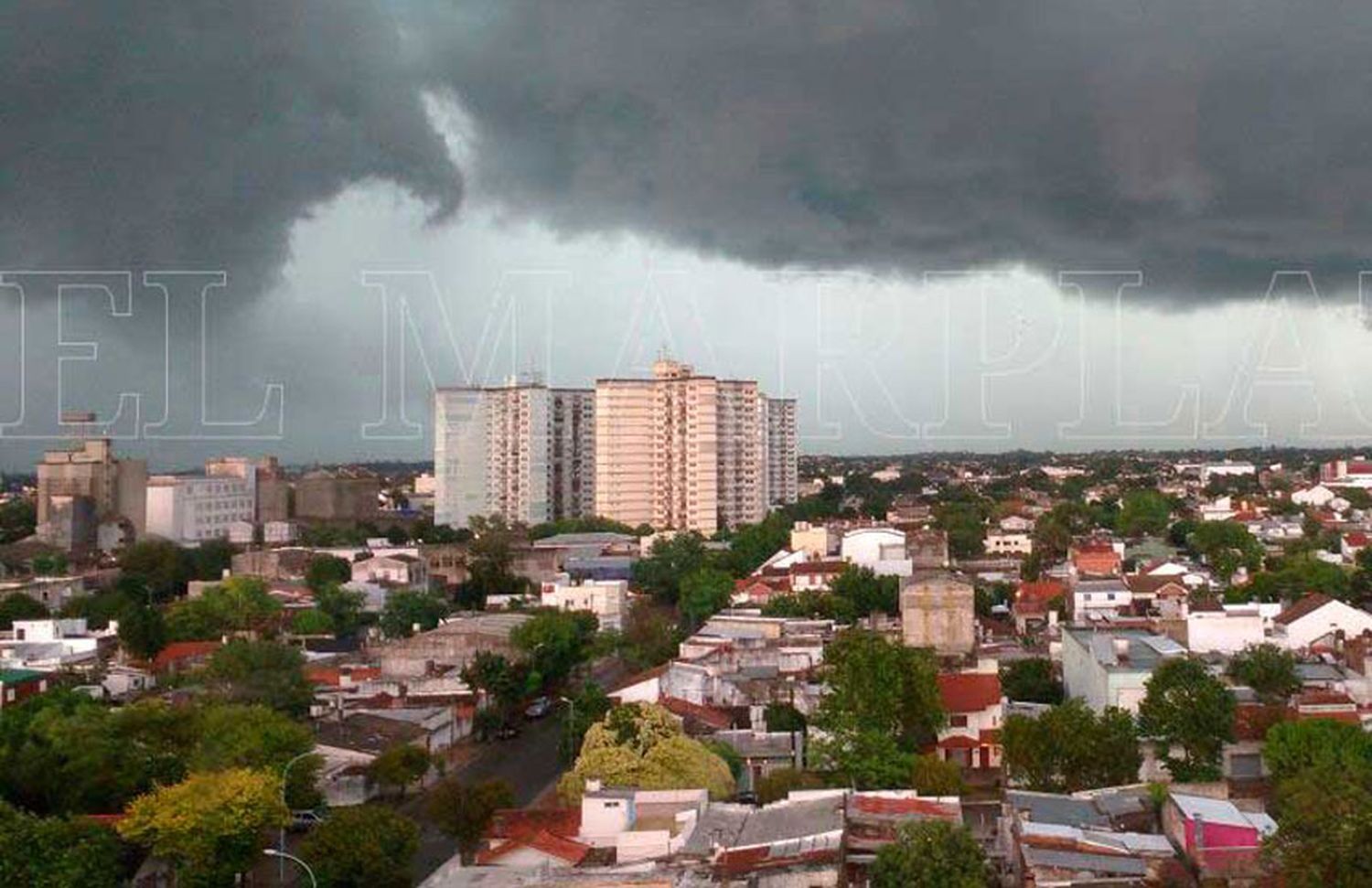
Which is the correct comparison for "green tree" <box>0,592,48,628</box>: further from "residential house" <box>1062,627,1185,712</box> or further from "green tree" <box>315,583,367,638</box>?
"residential house" <box>1062,627,1185,712</box>

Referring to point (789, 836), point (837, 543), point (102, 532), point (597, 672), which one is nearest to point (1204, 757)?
point (789, 836)

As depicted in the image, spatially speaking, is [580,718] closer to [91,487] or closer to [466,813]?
[466,813]

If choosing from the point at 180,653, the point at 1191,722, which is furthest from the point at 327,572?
the point at 1191,722

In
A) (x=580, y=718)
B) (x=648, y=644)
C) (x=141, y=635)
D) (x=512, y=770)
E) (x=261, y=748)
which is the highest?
(x=261, y=748)

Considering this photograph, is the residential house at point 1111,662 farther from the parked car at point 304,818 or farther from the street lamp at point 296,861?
the street lamp at point 296,861

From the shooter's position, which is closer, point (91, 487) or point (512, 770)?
point (512, 770)

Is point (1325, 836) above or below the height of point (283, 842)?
above
